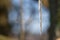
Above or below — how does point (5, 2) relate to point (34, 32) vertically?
above

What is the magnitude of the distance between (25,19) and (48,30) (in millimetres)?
157

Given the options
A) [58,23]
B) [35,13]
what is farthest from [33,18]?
[58,23]

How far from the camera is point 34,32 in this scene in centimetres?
A: 81

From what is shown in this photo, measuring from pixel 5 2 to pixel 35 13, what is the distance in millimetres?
218

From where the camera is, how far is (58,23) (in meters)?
0.79

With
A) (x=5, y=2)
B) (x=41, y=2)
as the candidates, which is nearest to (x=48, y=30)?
(x=41, y=2)

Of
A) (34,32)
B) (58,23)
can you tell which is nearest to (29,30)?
(34,32)

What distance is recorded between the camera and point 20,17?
81 cm

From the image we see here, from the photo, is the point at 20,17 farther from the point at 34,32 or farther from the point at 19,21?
the point at 34,32

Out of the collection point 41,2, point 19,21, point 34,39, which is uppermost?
point 41,2

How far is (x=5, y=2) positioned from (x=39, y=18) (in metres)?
0.25

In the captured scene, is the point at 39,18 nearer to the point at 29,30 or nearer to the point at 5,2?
the point at 29,30

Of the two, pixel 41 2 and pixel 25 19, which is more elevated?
pixel 41 2

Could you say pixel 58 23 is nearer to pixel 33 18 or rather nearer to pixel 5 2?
pixel 33 18
